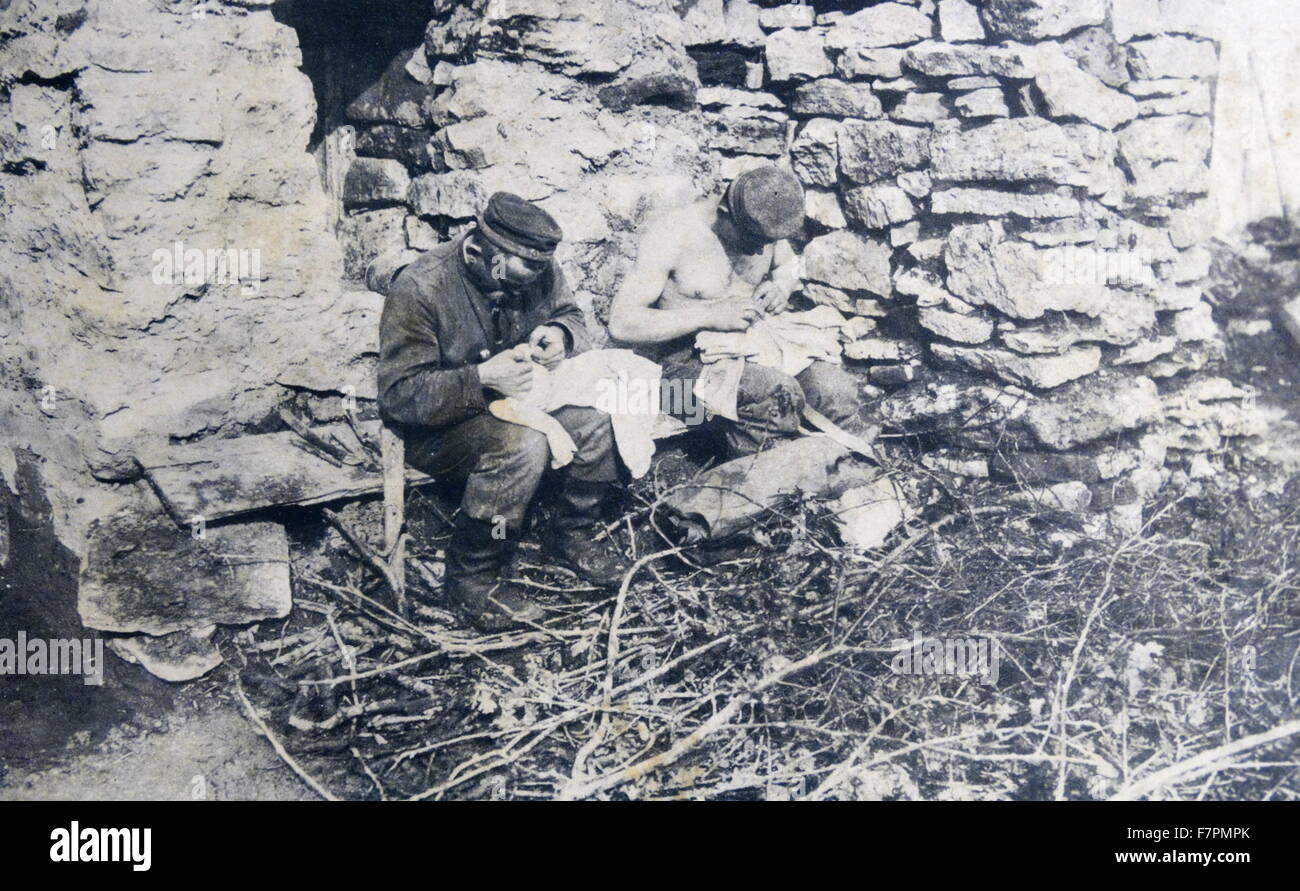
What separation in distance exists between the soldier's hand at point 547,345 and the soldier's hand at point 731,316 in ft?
2.52

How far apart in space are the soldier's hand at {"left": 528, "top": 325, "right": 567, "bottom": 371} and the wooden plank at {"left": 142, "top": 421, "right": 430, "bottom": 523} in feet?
2.41

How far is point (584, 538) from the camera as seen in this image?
3.82 m

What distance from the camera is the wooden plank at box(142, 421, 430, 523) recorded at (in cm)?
323

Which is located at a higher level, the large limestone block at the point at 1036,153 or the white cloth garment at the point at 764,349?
the large limestone block at the point at 1036,153

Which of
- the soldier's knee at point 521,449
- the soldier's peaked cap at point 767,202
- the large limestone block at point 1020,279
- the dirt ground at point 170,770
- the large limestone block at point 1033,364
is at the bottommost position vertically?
the dirt ground at point 170,770

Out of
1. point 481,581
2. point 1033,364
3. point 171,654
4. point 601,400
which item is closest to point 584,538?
point 481,581

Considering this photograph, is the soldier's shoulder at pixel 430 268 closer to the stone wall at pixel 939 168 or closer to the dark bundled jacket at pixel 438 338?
the dark bundled jacket at pixel 438 338

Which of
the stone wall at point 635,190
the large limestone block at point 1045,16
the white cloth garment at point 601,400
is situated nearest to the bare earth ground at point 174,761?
the stone wall at point 635,190

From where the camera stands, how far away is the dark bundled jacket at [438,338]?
133 inches

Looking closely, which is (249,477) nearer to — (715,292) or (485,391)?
(485,391)

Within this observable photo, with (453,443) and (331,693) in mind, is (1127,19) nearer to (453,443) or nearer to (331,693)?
(453,443)

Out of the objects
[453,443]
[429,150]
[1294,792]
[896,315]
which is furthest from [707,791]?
[429,150]

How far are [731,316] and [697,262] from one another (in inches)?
12.5

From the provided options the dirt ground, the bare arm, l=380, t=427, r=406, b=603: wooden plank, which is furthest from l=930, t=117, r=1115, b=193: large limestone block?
the dirt ground
